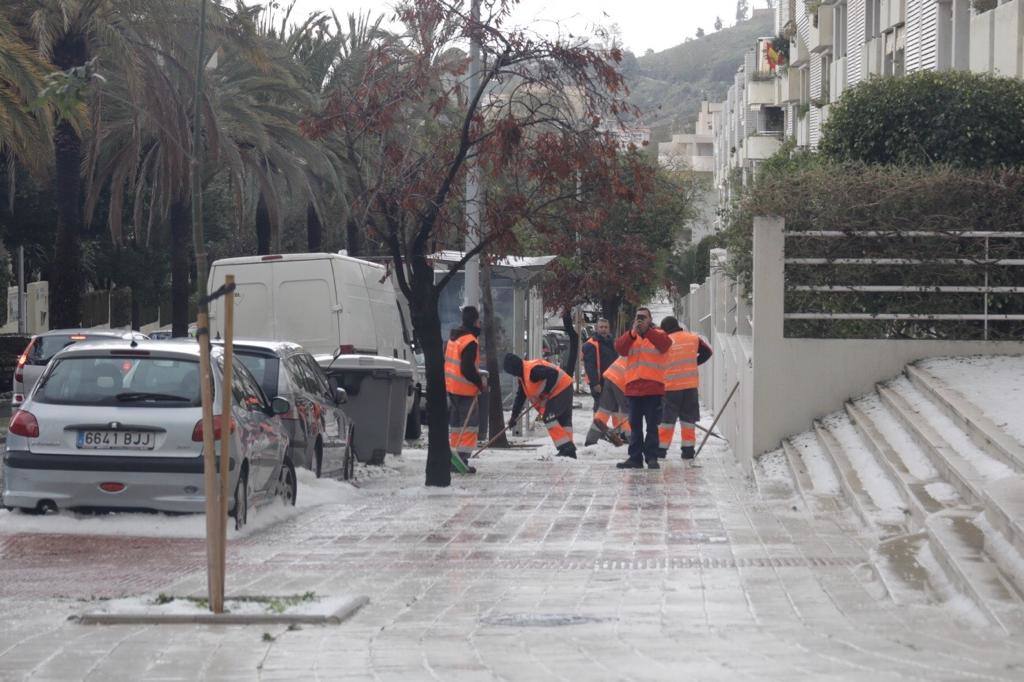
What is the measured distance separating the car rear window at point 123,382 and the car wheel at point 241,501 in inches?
25.7

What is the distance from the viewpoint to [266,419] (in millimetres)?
12352

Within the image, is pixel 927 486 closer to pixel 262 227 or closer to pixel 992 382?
pixel 992 382

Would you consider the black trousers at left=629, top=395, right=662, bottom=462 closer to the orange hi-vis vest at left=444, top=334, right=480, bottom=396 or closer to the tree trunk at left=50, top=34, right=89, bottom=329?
the orange hi-vis vest at left=444, top=334, right=480, bottom=396

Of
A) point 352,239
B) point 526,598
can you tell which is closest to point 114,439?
point 526,598

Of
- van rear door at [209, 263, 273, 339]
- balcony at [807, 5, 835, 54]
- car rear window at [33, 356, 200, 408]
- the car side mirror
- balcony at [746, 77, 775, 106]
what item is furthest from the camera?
balcony at [746, 77, 775, 106]

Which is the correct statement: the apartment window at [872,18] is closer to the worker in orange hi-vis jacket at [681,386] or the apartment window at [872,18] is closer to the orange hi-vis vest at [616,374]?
the orange hi-vis vest at [616,374]

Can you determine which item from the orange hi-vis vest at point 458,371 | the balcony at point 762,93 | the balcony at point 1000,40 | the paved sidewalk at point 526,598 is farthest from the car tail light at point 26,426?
the balcony at point 762,93

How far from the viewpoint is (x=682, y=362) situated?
18.8 m

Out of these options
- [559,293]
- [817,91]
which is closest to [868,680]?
[559,293]

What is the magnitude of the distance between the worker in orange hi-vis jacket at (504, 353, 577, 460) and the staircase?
369 cm

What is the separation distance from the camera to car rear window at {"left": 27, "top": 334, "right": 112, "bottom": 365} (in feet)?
74.5

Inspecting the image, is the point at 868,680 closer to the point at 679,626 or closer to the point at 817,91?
the point at 679,626

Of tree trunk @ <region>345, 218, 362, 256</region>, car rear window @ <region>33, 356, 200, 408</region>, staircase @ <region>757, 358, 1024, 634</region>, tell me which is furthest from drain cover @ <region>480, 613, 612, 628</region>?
tree trunk @ <region>345, 218, 362, 256</region>

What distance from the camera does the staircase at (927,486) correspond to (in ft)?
25.6
